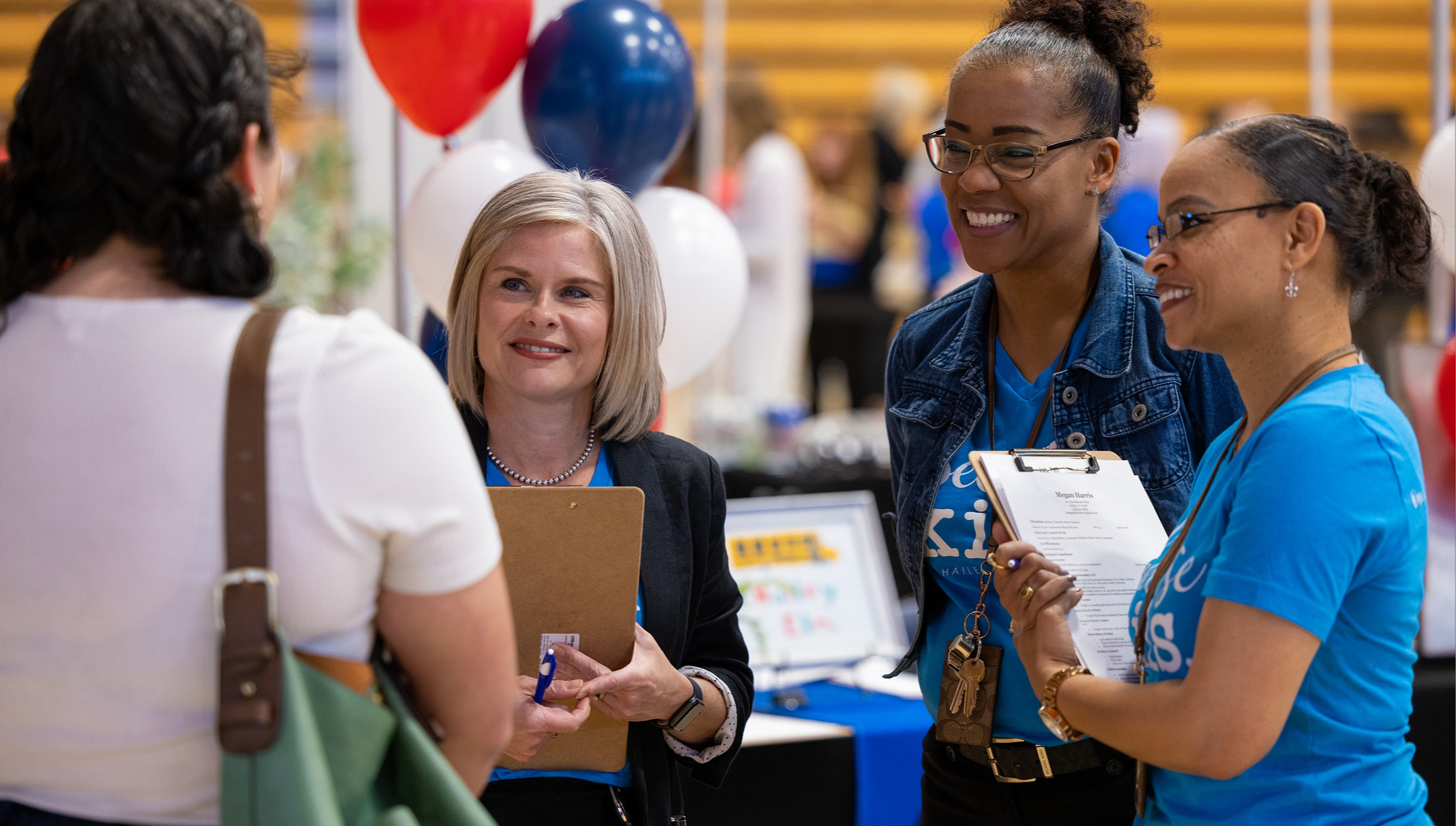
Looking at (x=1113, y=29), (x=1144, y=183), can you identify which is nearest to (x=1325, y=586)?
(x=1113, y=29)

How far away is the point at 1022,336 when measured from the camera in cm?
183

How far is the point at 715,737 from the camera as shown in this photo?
1688mm

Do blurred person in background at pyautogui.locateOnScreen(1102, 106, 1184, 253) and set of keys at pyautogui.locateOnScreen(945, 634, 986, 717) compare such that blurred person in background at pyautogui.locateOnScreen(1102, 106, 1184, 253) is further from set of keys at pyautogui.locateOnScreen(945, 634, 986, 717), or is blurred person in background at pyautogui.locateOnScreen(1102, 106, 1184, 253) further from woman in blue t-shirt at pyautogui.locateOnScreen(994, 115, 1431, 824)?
woman in blue t-shirt at pyautogui.locateOnScreen(994, 115, 1431, 824)

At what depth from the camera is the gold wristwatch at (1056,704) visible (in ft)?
4.53

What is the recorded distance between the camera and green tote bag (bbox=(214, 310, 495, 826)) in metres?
0.95

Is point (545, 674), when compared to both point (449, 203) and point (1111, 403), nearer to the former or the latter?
point (1111, 403)

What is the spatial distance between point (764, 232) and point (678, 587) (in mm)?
5294

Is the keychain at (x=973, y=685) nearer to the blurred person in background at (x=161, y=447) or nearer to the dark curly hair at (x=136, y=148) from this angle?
the blurred person in background at (x=161, y=447)

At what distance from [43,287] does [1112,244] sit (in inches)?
53.5

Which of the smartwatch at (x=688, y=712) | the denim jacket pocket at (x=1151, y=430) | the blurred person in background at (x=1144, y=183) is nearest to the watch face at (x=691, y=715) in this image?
the smartwatch at (x=688, y=712)

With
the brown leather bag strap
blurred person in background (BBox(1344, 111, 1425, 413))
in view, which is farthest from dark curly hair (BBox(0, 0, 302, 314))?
blurred person in background (BBox(1344, 111, 1425, 413))

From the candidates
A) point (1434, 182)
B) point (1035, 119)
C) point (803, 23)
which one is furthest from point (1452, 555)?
point (803, 23)

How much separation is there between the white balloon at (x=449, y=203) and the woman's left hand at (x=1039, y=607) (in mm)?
1432

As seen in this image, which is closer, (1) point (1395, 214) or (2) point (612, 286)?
(1) point (1395, 214)
